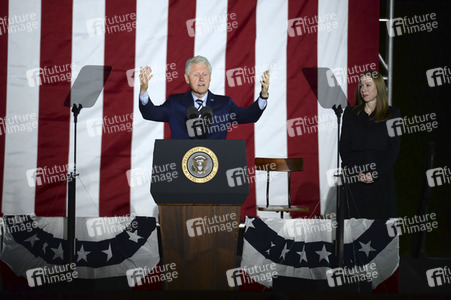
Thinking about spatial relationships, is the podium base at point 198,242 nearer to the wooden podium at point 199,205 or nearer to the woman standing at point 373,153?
the wooden podium at point 199,205

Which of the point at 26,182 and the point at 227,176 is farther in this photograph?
the point at 26,182

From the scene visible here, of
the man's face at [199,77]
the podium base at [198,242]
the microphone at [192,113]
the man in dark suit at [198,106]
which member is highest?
the man's face at [199,77]

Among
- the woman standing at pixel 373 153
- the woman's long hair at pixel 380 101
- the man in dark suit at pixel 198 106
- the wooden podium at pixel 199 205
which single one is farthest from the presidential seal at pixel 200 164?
the woman's long hair at pixel 380 101

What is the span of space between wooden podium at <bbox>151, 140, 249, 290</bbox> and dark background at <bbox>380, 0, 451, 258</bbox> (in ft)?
8.52

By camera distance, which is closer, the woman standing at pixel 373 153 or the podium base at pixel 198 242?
the podium base at pixel 198 242

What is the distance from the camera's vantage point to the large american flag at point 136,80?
371 cm

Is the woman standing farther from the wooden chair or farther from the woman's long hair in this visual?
the wooden chair

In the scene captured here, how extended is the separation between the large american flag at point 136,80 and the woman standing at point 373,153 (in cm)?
97

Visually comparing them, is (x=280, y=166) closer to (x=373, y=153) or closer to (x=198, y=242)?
(x=373, y=153)

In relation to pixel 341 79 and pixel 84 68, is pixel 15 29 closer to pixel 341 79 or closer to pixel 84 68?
pixel 84 68

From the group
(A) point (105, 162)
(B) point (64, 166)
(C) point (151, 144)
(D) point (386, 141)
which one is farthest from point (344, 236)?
(B) point (64, 166)

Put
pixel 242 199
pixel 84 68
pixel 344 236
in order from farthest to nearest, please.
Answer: pixel 84 68 → pixel 344 236 → pixel 242 199

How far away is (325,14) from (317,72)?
0.48 meters

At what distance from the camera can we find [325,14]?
3787 millimetres
